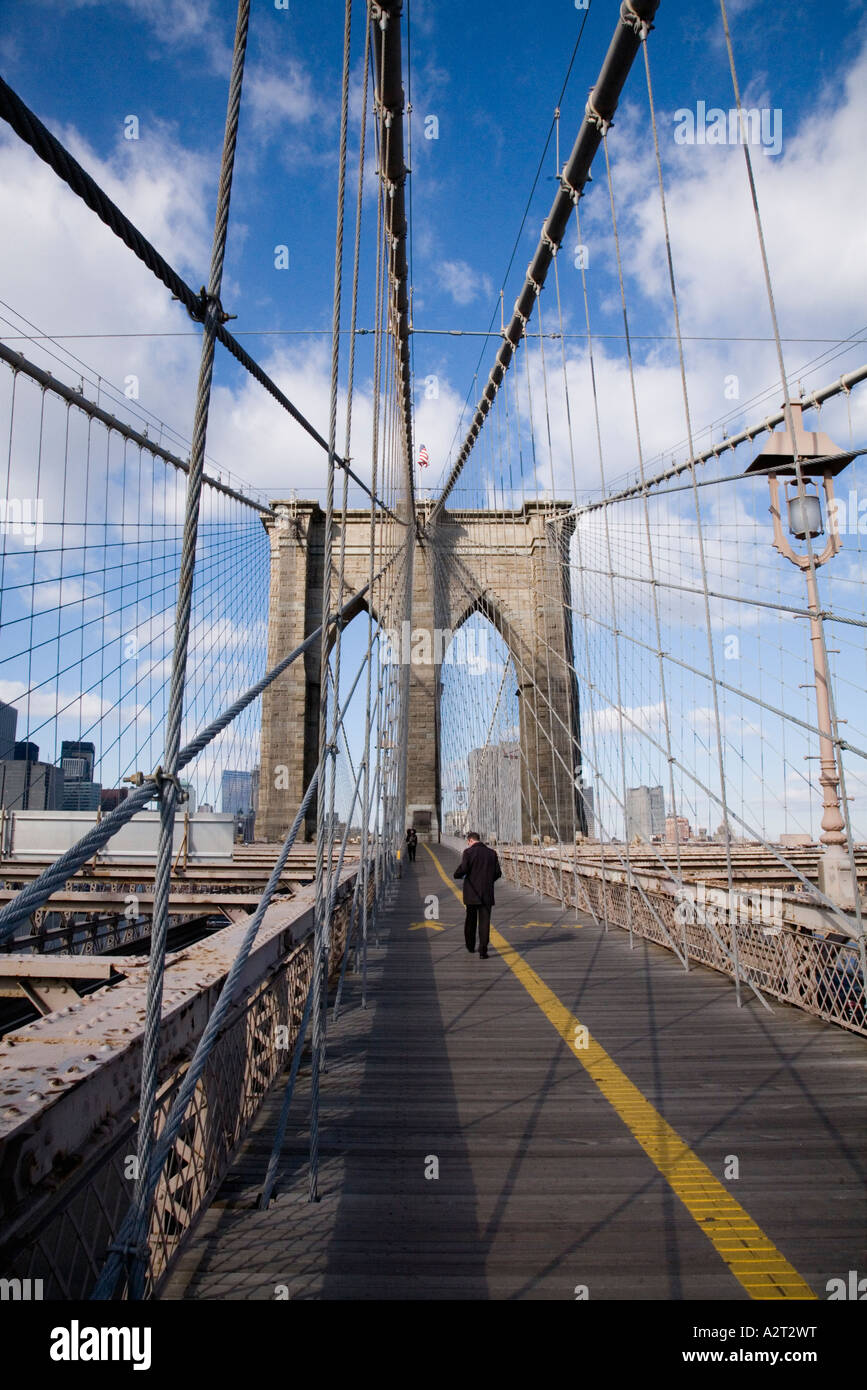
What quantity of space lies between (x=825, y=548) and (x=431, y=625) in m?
22.0

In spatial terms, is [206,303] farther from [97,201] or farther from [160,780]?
[160,780]

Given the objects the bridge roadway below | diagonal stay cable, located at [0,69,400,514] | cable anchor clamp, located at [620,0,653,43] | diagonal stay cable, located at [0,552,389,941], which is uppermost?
cable anchor clamp, located at [620,0,653,43]

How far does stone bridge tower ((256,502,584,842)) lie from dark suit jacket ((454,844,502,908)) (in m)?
20.8

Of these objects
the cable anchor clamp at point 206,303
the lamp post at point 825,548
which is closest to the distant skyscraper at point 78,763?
the lamp post at point 825,548

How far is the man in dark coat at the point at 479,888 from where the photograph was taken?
6379mm

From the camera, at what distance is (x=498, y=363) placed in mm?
17938

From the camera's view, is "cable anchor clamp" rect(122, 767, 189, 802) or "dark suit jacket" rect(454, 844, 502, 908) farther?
"dark suit jacket" rect(454, 844, 502, 908)

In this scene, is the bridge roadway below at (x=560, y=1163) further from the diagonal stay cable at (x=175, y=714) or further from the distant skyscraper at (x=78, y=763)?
the distant skyscraper at (x=78, y=763)

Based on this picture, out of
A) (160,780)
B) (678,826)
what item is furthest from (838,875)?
(160,780)

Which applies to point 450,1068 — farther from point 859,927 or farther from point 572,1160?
point 859,927

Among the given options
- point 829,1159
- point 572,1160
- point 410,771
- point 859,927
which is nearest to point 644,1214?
point 572,1160

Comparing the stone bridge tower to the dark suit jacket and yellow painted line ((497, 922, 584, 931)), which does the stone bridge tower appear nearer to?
yellow painted line ((497, 922, 584, 931))

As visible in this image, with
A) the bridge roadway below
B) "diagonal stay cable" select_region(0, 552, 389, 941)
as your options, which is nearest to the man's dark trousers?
the bridge roadway below

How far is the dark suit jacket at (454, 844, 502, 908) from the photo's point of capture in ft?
20.9
